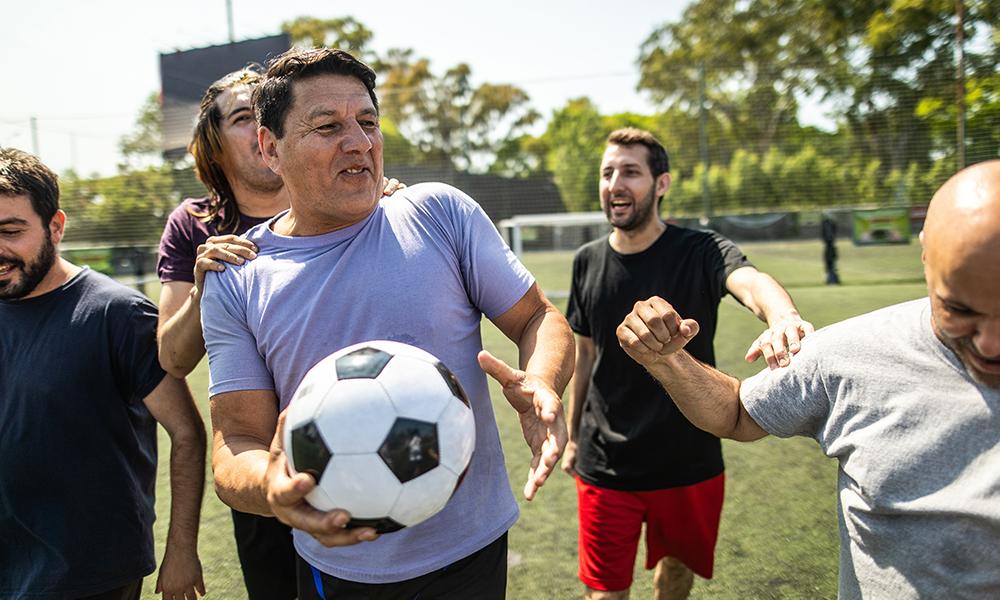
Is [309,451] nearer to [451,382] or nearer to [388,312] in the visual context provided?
[451,382]

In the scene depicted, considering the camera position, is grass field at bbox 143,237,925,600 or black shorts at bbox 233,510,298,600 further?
grass field at bbox 143,237,925,600

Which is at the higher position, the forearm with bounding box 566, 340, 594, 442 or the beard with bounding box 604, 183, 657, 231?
the beard with bounding box 604, 183, 657, 231

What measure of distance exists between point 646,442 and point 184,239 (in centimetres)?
210

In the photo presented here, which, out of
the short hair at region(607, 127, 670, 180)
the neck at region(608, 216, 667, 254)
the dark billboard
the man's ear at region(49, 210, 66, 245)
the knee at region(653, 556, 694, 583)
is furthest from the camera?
the dark billboard

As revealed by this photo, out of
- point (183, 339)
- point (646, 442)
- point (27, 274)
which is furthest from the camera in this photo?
point (646, 442)

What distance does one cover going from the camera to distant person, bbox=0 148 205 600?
7.41 ft

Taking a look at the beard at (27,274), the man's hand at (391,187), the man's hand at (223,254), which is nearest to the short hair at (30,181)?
the beard at (27,274)

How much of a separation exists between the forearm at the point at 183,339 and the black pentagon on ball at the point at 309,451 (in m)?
0.86

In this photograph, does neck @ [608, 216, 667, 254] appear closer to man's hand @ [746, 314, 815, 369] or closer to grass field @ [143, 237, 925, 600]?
man's hand @ [746, 314, 815, 369]

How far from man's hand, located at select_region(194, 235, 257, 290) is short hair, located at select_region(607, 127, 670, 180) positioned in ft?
7.59

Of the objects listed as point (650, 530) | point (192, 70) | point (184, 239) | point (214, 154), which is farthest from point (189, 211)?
point (192, 70)

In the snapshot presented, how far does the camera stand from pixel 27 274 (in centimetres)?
233

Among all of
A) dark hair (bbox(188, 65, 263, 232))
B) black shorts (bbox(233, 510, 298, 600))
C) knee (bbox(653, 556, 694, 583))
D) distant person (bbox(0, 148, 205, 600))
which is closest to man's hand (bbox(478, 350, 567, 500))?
distant person (bbox(0, 148, 205, 600))

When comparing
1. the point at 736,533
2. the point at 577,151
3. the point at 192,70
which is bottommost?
the point at 736,533
